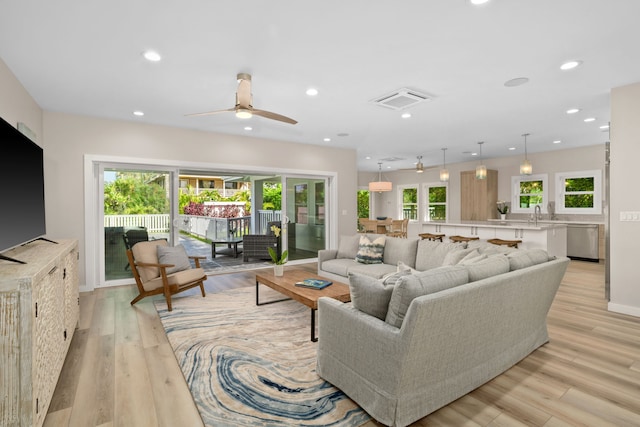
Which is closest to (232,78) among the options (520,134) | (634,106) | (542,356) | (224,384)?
(224,384)

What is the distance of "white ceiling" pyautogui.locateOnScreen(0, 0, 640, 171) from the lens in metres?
2.30

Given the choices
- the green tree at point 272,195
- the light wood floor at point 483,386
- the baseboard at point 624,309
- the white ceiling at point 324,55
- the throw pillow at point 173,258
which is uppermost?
the white ceiling at point 324,55

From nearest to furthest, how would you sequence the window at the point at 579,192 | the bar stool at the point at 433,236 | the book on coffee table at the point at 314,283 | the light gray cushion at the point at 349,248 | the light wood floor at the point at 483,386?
the light wood floor at the point at 483,386 < the book on coffee table at the point at 314,283 < the light gray cushion at the point at 349,248 < the bar stool at the point at 433,236 < the window at the point at 579,192

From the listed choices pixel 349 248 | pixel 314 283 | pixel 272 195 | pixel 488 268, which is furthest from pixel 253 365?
pixel 272 195

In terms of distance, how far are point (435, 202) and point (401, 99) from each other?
7539 millimetres

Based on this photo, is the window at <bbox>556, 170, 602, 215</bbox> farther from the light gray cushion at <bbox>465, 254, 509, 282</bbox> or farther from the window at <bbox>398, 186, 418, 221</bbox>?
the light gray cushion at <bbox>465, 254, 509, 282</bbox>

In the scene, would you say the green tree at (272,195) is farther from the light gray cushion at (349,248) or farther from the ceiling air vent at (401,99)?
the ceiling air vent at (401,99)

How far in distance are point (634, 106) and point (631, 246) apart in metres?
1.59

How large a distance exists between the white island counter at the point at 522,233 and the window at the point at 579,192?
41.8 inches

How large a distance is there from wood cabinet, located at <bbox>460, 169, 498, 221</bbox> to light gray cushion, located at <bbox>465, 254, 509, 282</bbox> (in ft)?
22.7

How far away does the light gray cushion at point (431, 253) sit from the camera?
13.2 feet

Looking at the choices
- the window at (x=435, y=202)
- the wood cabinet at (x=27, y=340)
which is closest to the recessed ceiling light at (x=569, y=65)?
the wood cabinet at (x=27, y=340)

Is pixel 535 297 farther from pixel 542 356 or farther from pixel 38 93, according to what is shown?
pixel 38 93

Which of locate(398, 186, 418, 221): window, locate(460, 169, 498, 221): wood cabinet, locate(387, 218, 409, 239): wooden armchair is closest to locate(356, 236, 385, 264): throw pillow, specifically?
locate(387, 218, 409, 239): wooden armchair
